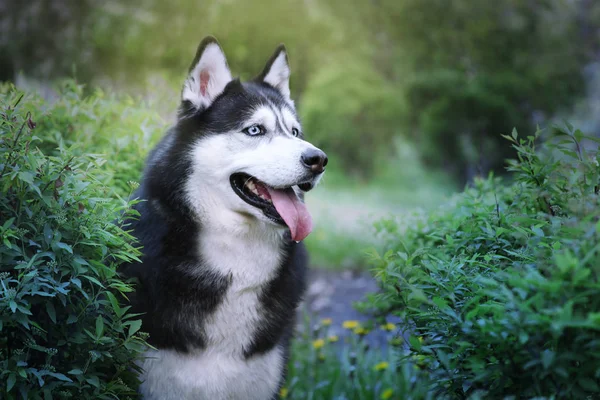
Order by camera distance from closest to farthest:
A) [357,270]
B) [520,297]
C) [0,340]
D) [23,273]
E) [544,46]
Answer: [520,297] < [23,273] < [0,340] < [357,270] < [544,46]

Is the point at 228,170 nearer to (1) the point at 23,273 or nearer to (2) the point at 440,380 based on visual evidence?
(1) the point at 23,273

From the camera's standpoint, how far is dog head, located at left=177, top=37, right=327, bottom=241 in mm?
2479

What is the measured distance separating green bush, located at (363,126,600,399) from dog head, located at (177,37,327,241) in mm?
533

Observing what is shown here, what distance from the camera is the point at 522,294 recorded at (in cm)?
162

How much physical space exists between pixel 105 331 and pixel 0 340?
38 centimetres

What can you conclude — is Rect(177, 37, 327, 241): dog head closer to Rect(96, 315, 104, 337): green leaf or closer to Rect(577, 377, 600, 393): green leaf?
Rect(96, 315, 104, 337): green leaf

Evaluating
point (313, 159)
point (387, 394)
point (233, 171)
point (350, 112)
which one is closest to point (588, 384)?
point (313, 159)

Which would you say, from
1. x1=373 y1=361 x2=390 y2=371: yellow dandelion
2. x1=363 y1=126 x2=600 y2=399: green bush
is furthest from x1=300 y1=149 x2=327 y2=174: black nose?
x1=373 y1=361 x2=390 y2=371: yellow dandelion

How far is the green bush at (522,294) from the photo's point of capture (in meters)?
1.58

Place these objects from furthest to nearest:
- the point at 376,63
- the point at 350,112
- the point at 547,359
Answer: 1. the point at 376,63
2. the point at 350,112
3. the point at 547,359

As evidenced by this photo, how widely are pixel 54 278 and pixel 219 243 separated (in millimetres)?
737

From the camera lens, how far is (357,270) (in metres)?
7.95

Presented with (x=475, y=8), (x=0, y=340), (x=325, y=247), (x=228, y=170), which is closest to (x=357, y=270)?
(x=325, y=247)

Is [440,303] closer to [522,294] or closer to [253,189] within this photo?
[522,294]
